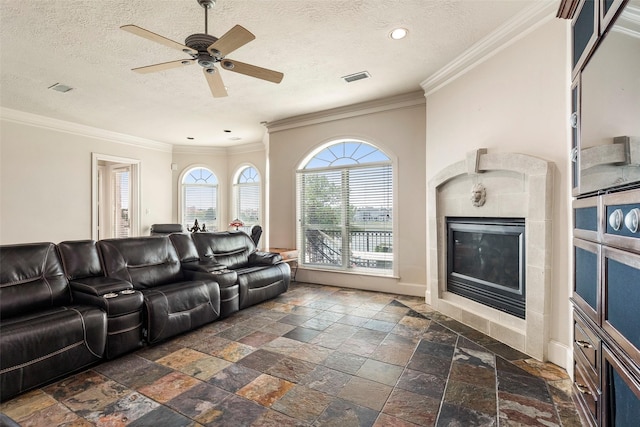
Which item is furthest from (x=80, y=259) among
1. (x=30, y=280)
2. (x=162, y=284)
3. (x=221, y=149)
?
(x=221, y=149)

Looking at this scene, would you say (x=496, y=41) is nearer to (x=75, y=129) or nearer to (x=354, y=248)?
(x=354, y=248)

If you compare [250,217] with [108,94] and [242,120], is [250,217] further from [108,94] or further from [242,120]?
[108,94]

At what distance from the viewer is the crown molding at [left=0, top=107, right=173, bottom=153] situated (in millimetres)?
4891

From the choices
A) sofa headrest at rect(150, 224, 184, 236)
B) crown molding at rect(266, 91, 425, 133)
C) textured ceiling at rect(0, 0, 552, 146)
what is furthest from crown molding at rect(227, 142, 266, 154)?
sofa headrest at rect(150, 224, 184, 236)

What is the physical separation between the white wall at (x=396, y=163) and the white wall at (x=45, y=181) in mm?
3902

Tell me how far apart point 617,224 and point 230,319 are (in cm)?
351

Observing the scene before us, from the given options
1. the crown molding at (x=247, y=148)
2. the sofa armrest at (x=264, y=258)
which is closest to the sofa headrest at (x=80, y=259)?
the sofa armrest at (x=264, y=258)

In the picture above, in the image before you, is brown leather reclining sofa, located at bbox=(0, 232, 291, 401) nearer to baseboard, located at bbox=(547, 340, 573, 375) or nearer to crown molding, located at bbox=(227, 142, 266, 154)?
baseboard, located at bbox=(547, 340, 573, 375)

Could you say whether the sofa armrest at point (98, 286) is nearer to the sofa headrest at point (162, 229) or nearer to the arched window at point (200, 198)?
the sofa headrest at point (162, 229)

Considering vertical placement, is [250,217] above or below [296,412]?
above

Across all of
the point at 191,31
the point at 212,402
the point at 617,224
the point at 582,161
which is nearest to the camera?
the point at 617,224

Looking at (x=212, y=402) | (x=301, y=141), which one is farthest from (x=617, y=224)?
(x=301, y=141)

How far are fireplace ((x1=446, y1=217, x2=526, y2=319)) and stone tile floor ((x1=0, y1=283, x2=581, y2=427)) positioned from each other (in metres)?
0.43

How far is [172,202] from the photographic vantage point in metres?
7.59
